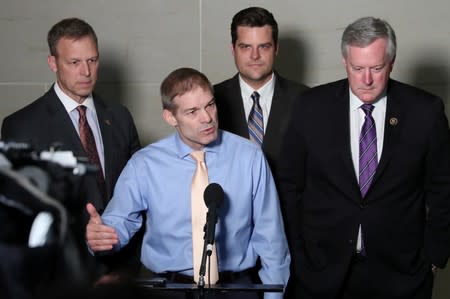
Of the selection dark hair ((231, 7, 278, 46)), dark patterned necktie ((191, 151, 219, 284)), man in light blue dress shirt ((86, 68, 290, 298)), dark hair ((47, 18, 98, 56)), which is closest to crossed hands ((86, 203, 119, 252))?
man in light blue dress shirt ((86, 68, 290, 298))

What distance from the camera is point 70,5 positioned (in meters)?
4.66

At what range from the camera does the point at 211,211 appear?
2156mm

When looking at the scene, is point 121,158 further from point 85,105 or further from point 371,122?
point 371,122

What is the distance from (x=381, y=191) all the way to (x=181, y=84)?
83cm

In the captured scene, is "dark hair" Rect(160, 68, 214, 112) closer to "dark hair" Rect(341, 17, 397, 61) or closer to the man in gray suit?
"dark hair" Rect(341, 17, 397, 61)

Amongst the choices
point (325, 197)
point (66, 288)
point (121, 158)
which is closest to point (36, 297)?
point (66, 288)

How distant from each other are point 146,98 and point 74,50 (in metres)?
1.52

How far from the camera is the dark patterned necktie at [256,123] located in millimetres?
3406

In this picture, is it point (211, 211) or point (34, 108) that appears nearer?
point (211, 211)

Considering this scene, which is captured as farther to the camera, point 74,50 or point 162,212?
point 74,50

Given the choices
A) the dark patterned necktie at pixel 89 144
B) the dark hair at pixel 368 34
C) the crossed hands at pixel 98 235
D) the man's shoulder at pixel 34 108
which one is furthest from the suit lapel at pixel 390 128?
the man's shoulder at pixel 34 108

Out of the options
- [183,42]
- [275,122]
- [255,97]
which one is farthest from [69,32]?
[183,42]

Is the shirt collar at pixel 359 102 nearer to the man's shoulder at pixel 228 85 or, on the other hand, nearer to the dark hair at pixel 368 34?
the dark hair at pixel 368 34

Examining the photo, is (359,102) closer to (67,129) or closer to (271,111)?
(271,111)
